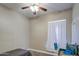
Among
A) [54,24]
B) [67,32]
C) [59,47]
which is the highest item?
[54,24]

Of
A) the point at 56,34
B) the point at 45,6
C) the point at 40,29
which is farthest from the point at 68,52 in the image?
the point at 45,6

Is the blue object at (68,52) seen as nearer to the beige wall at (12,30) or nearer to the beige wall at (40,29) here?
the beige wall at (40,29)

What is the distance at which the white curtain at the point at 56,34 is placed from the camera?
154cm

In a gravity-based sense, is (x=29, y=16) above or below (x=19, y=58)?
above

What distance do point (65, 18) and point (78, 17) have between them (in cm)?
18

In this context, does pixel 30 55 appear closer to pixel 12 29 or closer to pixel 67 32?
pixel 12 29

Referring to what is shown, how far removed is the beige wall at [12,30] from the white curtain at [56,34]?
326 millimetres

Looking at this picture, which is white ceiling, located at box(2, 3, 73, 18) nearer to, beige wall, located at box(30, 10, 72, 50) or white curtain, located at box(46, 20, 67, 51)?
beige wall, located at box(30, 10, 72, 50)

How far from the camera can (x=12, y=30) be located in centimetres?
157

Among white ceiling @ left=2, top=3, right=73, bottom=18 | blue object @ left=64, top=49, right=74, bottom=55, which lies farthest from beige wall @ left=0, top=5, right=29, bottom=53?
blue object @ left=64, top=49, right=74, bottom=55

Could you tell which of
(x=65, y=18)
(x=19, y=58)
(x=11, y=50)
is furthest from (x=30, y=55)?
(x=65, y=18)

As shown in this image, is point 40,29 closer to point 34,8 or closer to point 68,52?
point 34,8

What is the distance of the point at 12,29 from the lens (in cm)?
157

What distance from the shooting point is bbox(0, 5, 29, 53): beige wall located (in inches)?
60.1
